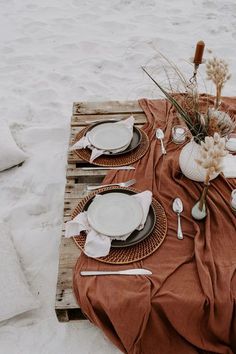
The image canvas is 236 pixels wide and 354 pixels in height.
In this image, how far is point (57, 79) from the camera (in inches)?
112

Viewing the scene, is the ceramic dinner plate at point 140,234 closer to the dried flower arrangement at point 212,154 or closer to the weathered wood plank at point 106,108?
the dried flower arrangement at point 212,154

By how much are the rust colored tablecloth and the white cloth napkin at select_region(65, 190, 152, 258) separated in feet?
0.12

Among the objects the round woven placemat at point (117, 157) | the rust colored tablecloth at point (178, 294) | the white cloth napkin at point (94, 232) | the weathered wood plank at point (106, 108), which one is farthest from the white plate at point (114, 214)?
the weathered wood plank at point (106, 108)

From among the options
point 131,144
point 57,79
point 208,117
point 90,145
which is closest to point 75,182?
point 90,145

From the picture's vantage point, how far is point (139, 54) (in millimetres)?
3062

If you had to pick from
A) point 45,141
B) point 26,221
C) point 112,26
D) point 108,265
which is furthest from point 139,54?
point 108,265

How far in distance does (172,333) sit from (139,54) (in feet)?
7.92

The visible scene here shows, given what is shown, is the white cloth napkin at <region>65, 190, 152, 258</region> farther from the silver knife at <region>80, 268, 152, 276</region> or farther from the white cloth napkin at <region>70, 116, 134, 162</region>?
the white cloth napkin at <region>70, 116, 134, 162</region>

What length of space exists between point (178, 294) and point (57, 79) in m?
2.17

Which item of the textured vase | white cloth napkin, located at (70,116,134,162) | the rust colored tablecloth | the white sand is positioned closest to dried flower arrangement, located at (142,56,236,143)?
the textured vase

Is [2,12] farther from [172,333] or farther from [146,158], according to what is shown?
[172,333]

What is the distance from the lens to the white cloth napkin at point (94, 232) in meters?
1.20

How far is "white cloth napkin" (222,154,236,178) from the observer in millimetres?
1470

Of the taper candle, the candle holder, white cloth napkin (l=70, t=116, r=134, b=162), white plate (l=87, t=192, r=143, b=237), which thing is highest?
the taper candle
